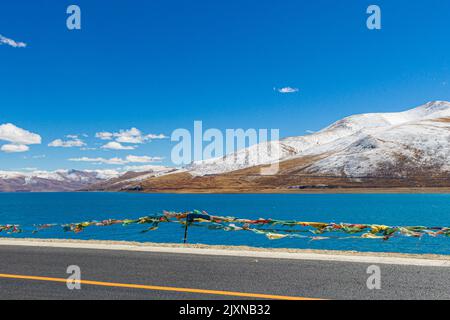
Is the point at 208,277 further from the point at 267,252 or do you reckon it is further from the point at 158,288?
the point at 267,252

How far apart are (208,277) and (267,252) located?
15.7 feet

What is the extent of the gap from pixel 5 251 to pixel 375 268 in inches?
544

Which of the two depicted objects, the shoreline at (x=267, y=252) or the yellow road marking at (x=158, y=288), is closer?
the yellow road marking at (x=158, y=288)

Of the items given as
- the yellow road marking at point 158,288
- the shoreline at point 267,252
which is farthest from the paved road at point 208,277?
the shoreline at point 267,252

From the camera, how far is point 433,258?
528 inches

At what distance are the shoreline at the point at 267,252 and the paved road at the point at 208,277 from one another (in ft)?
2.52

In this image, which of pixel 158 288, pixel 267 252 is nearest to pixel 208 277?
pixel 158 288

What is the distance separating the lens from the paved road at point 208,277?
930 centimetres

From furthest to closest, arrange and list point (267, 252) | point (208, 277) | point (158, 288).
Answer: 1. point (267, 252)
2. point (208, 277)
3. point (158, 288)

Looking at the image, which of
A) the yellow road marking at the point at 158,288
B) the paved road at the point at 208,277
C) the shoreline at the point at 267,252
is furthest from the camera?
the shoreline at the point at 267,252

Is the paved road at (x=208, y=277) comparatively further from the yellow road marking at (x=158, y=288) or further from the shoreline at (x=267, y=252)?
the shoreline at (x=267, y=252)

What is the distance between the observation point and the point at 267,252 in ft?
50.1
